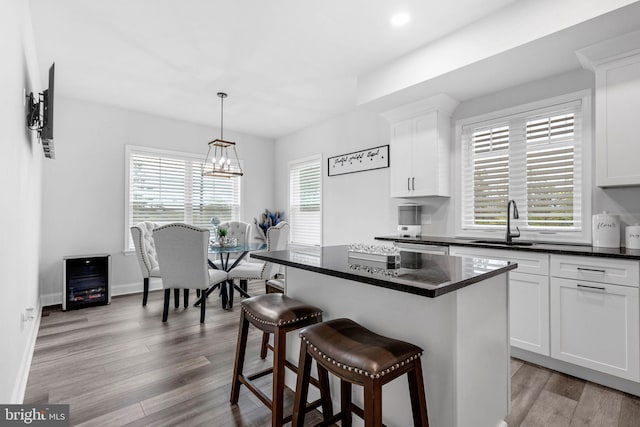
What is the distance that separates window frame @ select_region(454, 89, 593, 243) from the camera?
2.75m

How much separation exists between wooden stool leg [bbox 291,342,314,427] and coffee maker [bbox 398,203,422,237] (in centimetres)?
264

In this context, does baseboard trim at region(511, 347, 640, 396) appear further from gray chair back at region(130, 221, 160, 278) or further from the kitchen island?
gray chair back at region(130, 221, 160, 278)

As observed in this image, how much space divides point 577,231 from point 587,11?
175 centimetres

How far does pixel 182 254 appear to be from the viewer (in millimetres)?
3357

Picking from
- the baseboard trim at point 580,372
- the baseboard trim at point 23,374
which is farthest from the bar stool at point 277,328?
the baseboard trim at point 580,372

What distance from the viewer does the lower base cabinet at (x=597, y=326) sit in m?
2.10

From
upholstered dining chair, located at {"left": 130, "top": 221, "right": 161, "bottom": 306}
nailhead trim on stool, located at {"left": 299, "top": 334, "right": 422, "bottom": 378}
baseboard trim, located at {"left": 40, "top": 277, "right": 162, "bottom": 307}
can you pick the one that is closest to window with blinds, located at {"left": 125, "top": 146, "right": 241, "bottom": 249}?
baseboard trim, located at {"left": 40, "top": 277, "right": 162, "bottom": 307}

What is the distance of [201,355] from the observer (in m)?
2.64

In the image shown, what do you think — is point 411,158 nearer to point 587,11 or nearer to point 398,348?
point 587,11

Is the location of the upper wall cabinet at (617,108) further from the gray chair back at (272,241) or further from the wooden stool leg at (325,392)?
the gray chair back at (272,241)

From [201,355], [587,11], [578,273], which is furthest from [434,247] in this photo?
[201,355]

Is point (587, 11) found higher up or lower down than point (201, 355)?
higher up

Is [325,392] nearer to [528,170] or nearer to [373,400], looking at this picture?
[373,400]

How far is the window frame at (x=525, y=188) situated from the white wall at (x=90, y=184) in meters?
4.32
